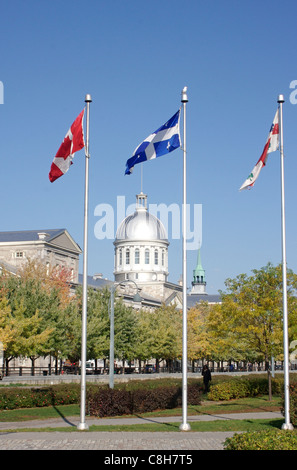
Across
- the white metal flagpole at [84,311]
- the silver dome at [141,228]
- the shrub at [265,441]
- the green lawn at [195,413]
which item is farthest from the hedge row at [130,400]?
the silver dome at [141,228]

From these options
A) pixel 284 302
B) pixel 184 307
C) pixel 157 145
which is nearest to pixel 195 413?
pixel 284 302

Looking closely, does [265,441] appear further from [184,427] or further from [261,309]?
[261,309]

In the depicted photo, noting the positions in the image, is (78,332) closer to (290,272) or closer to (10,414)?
(290,272)

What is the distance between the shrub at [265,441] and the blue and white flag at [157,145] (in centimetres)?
1162

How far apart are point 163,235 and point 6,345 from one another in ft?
339

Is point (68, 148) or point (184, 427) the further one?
point (68, 148)

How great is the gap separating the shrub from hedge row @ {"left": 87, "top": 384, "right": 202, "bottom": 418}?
46.9ft

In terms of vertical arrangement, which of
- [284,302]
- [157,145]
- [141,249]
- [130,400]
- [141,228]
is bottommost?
[130,400]

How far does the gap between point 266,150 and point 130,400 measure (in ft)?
39.5

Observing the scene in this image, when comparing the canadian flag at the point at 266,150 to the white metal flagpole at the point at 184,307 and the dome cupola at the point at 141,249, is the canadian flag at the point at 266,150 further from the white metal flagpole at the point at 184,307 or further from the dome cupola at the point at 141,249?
the dome cupola at the point at 141,249

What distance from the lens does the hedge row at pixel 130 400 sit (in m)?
27.1

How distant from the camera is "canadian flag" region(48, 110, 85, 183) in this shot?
2255 cm

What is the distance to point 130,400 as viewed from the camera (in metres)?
28.1

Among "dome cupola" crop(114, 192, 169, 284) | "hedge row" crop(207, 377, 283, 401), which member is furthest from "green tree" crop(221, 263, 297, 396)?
"dome cupola" crop(114, 192, 169, 284)
